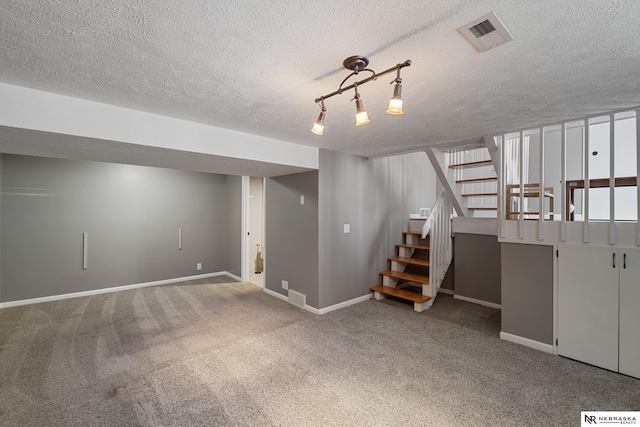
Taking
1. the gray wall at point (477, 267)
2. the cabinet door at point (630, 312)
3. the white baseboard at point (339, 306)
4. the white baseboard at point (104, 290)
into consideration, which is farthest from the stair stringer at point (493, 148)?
the white baseboard at point (104, 290)

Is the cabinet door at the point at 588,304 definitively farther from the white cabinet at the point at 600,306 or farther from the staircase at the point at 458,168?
the staircase at the point at 458,168

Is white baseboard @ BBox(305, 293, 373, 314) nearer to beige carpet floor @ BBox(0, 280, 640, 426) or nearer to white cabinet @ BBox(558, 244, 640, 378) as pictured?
beige carpet floor @ BBox(0, 280, 640, 426)

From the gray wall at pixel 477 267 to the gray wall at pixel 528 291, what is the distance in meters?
1.22

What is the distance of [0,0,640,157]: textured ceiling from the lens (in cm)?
121

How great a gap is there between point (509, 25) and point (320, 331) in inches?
121

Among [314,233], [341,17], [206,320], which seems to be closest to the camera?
[341,17]

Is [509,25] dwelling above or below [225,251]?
above

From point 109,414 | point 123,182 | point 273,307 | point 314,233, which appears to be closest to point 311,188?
point 314,233

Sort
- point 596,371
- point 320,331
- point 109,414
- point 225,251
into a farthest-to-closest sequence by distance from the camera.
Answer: point 225,251, point 320,331, point 596,371, point 109,414

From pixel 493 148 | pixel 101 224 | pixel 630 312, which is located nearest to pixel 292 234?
pixel 493 148

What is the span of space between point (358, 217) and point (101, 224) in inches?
163

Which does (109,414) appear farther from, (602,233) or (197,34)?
(602,233)

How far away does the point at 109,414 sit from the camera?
75.2 inches

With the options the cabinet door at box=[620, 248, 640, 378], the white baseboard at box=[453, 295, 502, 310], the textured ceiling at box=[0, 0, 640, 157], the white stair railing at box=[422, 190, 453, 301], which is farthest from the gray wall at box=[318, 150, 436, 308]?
the cabinet door at box=[620, 248, 640, 378]
